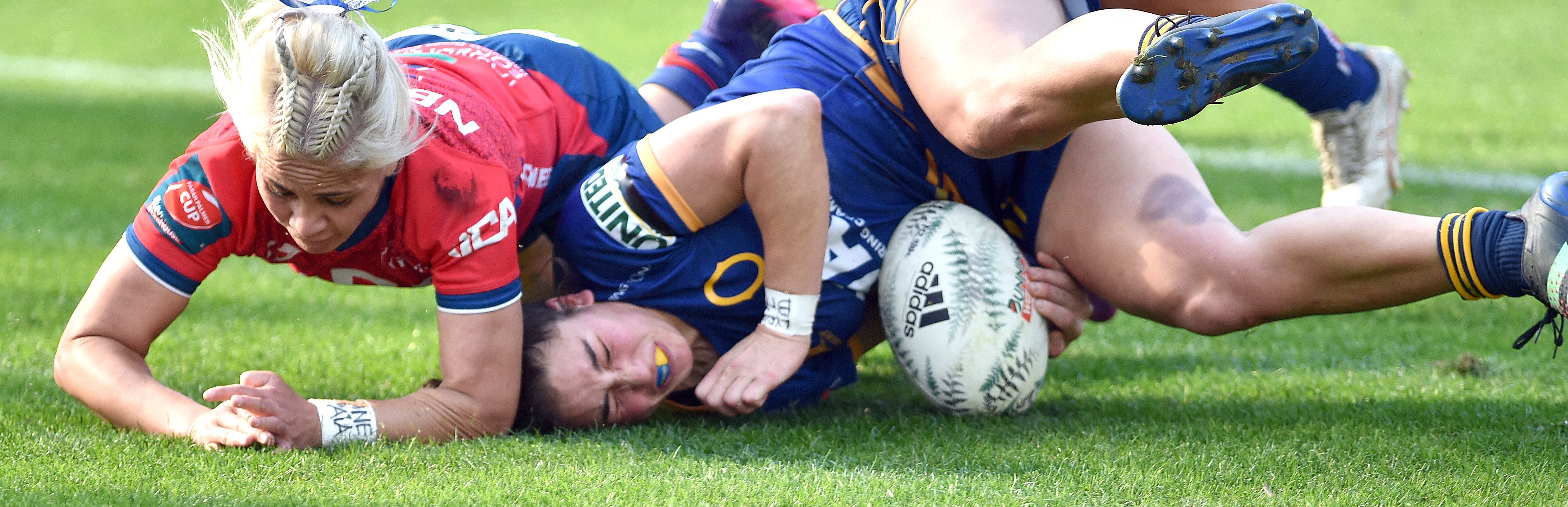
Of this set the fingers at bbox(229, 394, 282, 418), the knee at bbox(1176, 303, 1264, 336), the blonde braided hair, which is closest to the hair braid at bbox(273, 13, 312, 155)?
the blonde braided hair

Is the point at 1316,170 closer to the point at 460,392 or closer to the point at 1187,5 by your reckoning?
the point at 1187,5

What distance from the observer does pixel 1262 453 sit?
8.58ft

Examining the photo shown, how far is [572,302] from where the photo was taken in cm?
310

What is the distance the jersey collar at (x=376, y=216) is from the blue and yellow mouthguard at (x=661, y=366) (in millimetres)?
672

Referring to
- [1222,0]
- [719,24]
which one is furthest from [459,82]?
[1222,0]

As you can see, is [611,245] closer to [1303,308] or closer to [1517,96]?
[1303,308]

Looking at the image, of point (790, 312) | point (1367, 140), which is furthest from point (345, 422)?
point (1367, 140)

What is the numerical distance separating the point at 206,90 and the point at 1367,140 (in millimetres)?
10087

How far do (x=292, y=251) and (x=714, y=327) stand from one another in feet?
3.21

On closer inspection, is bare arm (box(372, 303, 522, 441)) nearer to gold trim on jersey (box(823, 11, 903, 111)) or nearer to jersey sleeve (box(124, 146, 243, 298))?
jersey sleeve (box(124, 146, 243, 298))

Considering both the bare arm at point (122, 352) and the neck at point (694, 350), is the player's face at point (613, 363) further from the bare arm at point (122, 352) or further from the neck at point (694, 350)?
the bare arm at point (122, 352)

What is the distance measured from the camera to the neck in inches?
122

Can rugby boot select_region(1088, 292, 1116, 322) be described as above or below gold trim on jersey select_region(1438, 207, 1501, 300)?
below

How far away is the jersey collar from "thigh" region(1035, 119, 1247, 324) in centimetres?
156
